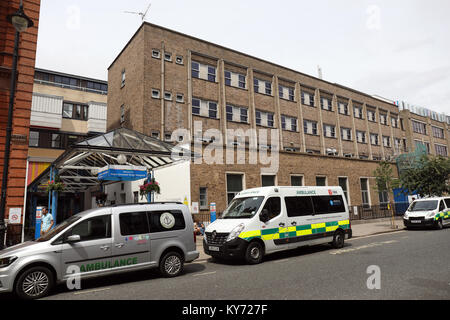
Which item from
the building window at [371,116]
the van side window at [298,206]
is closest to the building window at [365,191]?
the building window at [371,116]

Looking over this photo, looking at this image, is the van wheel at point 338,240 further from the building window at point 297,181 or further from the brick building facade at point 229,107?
the building window at point 297,181

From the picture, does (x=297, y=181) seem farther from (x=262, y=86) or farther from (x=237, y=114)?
(x=262, y=86)

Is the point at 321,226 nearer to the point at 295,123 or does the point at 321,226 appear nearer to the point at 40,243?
the point at 40,243

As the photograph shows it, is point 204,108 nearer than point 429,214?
No

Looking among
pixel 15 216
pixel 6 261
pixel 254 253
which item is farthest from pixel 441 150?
pixel 6 261

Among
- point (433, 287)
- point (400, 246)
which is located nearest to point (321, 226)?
point (400, 246)

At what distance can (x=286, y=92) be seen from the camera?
105ft

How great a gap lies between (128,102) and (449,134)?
59051 millimetres

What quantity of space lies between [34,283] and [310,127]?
3092 centimetres

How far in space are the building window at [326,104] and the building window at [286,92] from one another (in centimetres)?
473

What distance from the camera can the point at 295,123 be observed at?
32000 millimetres

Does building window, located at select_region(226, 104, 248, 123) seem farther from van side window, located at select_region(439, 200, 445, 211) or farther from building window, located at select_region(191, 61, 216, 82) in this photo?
van side window, located at select_region(439, 200, 445, 211)

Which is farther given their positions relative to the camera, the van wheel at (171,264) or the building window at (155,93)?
the building window at (155,93)

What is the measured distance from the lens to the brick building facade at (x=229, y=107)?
22.6m
